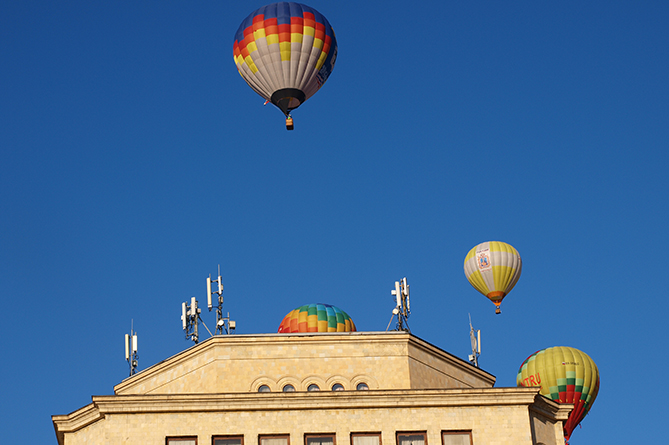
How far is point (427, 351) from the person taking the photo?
52.2 m

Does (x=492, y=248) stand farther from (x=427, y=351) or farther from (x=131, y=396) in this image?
(x=131, y=396)

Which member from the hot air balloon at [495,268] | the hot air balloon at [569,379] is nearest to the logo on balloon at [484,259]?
the hot air balloon at [495,268]

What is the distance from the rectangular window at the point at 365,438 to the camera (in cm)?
4656

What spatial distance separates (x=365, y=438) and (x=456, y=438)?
382 centimetres

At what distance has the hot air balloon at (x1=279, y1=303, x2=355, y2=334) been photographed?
181ft

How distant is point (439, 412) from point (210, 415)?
9.65 meters

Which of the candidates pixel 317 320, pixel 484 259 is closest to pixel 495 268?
pixel 484 259

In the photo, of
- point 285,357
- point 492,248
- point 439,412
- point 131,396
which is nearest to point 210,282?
point 285,357

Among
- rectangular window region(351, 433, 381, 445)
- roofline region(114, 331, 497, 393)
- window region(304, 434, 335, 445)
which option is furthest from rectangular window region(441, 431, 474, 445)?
roofline region(114, 331, 497, 393)

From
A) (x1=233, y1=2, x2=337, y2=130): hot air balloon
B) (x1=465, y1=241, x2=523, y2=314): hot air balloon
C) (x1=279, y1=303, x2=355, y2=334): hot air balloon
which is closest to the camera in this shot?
(x1=279, y1=303, x2=355, y2=334): hot air balloon

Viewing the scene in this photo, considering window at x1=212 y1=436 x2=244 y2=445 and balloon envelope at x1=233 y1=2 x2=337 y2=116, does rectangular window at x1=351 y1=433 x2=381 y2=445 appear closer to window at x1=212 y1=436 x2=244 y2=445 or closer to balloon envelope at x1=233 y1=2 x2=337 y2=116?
window at x1=212 y1=436 x2=244 y2=445

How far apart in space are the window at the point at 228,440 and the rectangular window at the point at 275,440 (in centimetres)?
83

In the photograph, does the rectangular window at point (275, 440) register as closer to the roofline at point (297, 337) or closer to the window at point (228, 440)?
the window at point (228, 440)

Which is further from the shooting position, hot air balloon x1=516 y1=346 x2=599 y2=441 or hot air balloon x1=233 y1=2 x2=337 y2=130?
hot air balloon x1=516 y1=346 x2=599 y2=441
